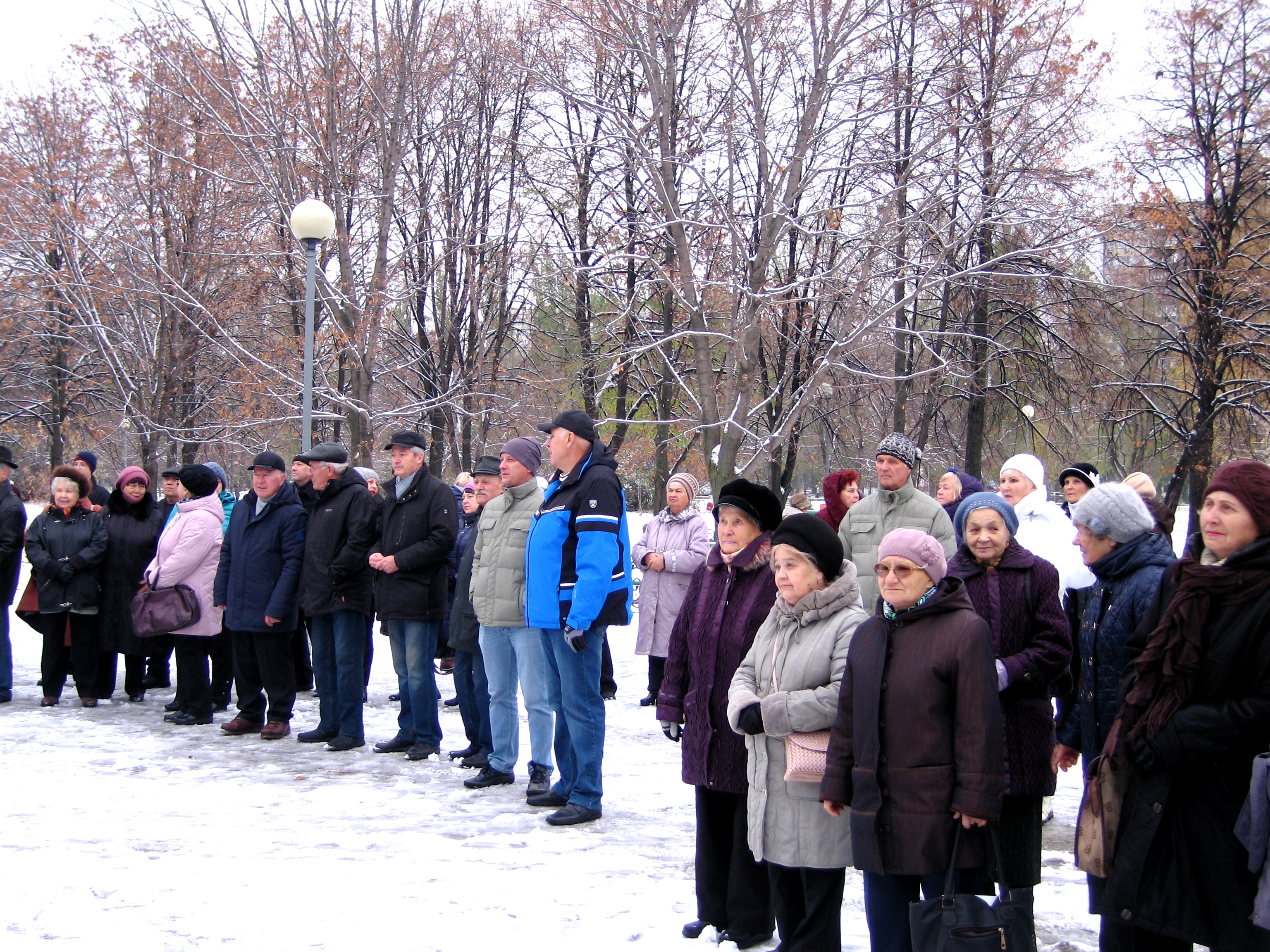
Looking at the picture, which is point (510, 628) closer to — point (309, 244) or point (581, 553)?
point (581, 553)

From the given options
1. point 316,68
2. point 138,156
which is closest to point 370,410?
point 316,68

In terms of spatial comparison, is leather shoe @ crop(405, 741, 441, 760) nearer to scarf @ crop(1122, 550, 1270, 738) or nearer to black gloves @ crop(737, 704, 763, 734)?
black gloves @ crop(737, 704, 763, 734)

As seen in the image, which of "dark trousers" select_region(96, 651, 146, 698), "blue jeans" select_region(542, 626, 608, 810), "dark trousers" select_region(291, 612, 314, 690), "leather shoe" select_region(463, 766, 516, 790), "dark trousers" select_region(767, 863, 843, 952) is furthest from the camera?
"dark trousers" select_region(291, 612, 314, 690)

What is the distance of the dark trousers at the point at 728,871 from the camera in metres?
4.34

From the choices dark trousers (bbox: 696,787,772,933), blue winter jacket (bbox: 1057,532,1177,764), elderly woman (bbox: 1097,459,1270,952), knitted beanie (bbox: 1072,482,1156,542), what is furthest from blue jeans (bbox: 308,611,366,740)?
elderly woman (bbox: 1097,459,1270,952)

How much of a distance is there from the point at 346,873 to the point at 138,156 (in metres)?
18.1

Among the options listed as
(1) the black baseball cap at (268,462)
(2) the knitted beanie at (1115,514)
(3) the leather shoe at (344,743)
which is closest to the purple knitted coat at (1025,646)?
(2) the knitted beanie at (1115,514)

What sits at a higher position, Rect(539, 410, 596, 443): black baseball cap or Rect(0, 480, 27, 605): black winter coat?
Rect(539, 410, 596, 443): black baseball cap

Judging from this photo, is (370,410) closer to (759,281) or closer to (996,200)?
(759,281)

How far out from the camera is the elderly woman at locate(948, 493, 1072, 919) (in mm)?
4117

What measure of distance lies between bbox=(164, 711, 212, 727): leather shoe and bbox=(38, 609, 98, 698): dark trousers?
1.12m

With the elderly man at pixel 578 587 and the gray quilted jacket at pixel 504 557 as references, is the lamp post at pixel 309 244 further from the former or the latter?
the elderly man at pixel 578 587

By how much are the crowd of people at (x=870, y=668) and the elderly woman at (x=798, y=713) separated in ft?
0.03

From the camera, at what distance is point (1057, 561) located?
253 inches
